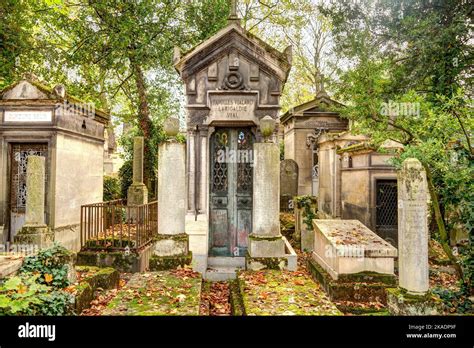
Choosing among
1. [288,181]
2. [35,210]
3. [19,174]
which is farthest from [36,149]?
[288,181]

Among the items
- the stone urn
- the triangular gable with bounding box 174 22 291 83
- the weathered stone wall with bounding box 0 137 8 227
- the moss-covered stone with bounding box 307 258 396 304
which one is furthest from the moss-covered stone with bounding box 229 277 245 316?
the weathered stone wall with bounding box 0 137 8 227

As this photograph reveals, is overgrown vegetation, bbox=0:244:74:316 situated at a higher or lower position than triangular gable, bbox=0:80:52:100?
lower

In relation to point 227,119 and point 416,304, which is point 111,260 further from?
point 416,304

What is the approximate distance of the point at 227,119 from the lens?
7.47 metres

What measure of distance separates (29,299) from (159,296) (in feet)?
5.54

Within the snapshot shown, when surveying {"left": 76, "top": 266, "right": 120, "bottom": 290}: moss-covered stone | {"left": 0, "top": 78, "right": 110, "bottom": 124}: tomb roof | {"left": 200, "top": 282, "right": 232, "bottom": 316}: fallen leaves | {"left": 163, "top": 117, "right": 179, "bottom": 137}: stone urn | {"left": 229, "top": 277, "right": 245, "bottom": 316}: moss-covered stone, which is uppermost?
{"left": 0, "top": 78, "right": 110, "bottom": 124}: tomb roof

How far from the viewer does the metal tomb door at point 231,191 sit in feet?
25.5

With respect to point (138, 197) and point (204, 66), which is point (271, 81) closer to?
point (204, 66)

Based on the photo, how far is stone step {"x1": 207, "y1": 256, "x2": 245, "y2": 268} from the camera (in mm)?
7535

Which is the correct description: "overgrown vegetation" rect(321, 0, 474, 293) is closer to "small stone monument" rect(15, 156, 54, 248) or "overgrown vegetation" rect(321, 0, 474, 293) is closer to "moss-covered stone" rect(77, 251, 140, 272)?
"moss-covered stone" rect(77, 251, 140, 272)

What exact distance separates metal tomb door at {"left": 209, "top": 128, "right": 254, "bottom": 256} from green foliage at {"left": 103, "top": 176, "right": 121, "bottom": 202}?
7.05 metres

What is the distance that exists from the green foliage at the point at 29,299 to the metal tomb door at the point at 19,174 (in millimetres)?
4352

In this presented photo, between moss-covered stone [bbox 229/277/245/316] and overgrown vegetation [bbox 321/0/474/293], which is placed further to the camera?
moss-covered stone [bbox 229/277/245/316]

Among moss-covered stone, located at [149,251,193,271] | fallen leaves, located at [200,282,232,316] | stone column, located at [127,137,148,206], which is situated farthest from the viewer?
stone column, located at [127,137,148,206]
